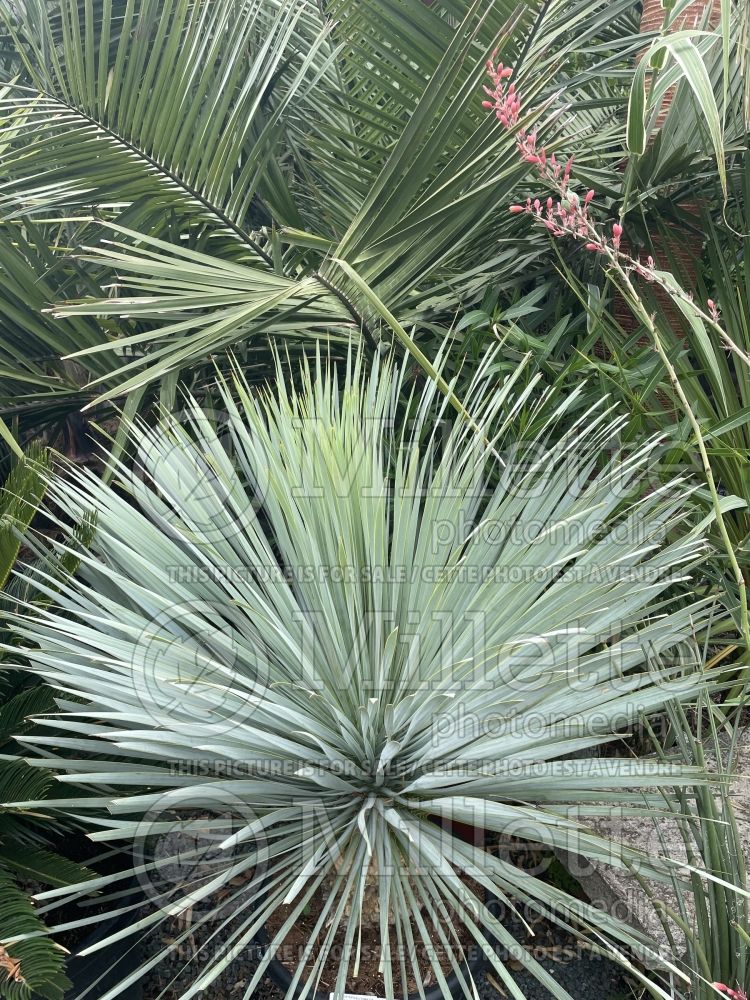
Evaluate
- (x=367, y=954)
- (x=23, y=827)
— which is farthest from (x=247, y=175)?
(x=367, y=954)

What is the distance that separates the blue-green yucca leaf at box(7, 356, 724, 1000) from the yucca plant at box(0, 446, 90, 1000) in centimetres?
5

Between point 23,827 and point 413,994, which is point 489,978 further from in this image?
point 23,827

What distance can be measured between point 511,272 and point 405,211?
0.90 ft

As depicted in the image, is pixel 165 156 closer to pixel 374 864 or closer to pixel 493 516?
Result: pixel 493 516

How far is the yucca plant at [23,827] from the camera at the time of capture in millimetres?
652

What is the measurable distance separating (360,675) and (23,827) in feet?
1.28

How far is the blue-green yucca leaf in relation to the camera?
639 millimetres

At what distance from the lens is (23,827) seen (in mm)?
830

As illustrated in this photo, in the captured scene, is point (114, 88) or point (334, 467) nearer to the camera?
point (334, 467)

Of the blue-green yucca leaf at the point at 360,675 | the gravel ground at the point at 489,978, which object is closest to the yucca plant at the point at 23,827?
the blue-green yucca leaf at the point at 360,675

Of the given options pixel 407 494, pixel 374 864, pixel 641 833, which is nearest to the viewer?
pixel 374 864

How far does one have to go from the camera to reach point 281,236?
102cm

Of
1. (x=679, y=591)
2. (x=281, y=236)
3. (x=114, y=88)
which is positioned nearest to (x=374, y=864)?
(x=679, y=591)

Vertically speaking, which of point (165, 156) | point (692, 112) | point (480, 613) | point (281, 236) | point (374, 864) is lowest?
point (374, 864)
